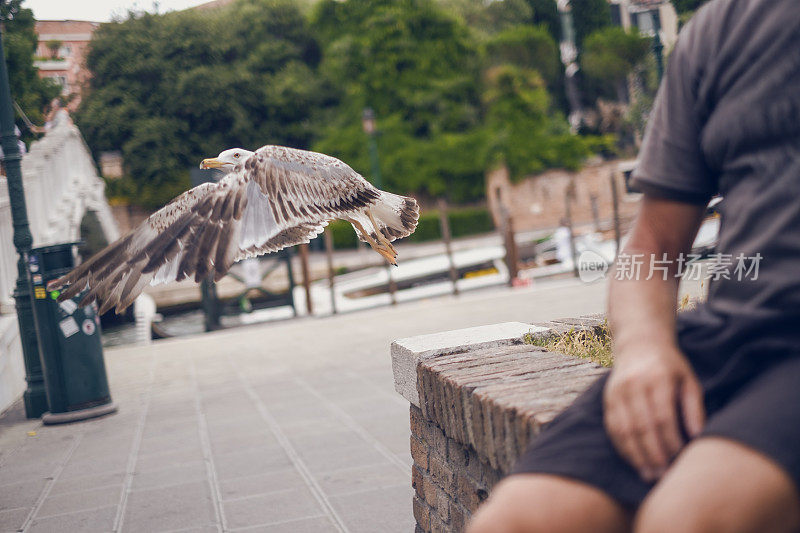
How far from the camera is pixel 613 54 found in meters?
37.9

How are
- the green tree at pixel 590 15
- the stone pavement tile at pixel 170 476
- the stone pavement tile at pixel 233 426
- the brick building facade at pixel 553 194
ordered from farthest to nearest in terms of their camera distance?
the green tree at pixel 590 15, the brick building facade at pixel 553 194, the stone pavement tile at pixel 233 426, the stone pavement tile at pixel 170 476

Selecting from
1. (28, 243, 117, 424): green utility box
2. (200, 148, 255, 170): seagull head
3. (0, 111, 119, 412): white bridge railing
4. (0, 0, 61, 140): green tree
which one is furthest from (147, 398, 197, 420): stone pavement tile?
(0, 0, 61, 140): green tree

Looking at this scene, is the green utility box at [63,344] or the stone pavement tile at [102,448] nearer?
the stone pavement tile at [102,448]

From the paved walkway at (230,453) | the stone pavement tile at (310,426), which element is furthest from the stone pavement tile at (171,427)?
the stone pavement tile at (310,426)

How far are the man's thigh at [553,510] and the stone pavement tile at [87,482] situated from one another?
13.7ft

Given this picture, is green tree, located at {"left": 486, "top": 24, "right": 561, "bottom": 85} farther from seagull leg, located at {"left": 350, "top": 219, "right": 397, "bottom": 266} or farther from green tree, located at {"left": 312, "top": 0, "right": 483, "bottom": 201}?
seagull leg, located at {"left": 350, "top": 219, "right": 397, "bottom": 266}

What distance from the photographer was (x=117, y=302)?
2.90 m

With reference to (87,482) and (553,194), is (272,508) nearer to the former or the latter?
(87,482)

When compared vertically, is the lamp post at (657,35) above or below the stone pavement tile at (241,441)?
above

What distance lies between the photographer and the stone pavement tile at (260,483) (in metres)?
4.53

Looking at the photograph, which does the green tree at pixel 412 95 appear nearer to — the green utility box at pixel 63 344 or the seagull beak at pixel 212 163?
the green utility box at pixel 63 344

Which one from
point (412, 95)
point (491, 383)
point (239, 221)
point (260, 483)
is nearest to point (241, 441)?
point (260, 483)

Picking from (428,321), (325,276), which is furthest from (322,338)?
(325,276)

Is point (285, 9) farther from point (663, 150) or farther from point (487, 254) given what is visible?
point (663, 150)
